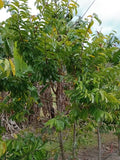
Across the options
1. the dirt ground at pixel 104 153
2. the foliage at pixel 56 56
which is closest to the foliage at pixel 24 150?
the foliage at pixel 56 56

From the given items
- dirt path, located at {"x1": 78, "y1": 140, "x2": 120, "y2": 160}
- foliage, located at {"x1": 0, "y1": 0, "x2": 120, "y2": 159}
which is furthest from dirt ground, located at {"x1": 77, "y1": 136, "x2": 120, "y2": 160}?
foliage, located at {"x1": 0, "y1": 0, "x2": 120, "y2": 159}

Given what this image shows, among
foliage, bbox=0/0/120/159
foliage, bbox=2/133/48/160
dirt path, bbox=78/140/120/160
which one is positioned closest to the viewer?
foliage, bbox=0/0/120/159

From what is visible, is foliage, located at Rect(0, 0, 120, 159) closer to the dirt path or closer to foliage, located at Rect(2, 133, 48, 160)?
foliage, located at Rect(2, 133, 48, 160)

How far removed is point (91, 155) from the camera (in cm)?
327

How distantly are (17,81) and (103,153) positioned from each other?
2716mm

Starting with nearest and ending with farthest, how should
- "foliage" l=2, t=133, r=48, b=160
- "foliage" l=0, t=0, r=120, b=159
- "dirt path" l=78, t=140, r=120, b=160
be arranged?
"foliage" l=0, t=0, r=120, b=159, "foliage" l=2, t=133, r=48, b=160, "dirt path" l=78, t=140, r=120, b=160

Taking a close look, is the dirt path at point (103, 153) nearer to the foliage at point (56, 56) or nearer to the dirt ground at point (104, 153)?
the dirt ground at point (104, 153)

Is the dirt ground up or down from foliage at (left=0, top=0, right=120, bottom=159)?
down

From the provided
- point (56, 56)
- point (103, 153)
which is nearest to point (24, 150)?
point (56, 56)

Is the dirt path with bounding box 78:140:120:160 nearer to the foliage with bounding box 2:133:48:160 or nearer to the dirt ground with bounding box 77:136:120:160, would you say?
the dirt ground with bounding box 77:136:120:160

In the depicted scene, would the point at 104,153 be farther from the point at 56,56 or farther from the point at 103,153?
the point at 56,56

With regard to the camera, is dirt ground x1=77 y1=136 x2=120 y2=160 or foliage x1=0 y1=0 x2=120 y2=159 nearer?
foliage x1=0 y1=0 x2=120 y2=159

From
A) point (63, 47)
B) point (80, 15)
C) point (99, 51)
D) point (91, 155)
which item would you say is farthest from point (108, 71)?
point (91, 155)

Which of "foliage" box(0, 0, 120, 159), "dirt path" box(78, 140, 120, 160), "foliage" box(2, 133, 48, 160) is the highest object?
"foliage" box(0, 0, 120, 159)
